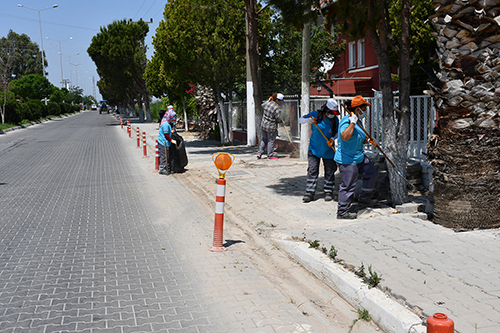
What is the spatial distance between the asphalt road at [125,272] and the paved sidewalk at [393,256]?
524 mm

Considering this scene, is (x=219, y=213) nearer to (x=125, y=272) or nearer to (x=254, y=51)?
(x=125, y=272)

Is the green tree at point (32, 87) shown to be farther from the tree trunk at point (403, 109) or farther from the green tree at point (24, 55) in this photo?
the tree trunk at point (403, 109)

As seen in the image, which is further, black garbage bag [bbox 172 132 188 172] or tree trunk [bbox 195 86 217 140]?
tree trunk [bbox 195 86 217 140]

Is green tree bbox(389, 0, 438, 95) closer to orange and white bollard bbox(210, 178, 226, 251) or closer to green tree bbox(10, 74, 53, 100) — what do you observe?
orange and white bollard bbox(210, 178, 226, 251)


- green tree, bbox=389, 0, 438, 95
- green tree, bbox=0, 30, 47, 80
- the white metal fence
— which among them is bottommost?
the white metal fence

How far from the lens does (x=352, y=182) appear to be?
7348mm

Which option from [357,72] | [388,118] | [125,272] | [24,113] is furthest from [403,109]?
[24,113]

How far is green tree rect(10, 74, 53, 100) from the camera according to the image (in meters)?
64.8

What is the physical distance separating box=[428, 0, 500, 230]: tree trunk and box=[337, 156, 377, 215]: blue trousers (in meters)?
1.25

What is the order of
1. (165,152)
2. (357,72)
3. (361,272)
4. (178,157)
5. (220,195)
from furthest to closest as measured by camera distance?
(357,72)
(178,157)
(165,152)
(220,195)
(361,272)

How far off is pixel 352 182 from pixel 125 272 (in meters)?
3.53

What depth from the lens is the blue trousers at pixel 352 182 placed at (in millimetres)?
7344

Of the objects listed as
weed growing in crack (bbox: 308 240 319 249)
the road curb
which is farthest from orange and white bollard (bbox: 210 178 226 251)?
weed growing in crack (bbox: 308 240 319 249)

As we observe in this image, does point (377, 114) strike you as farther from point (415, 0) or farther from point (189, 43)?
point (189, 43)
